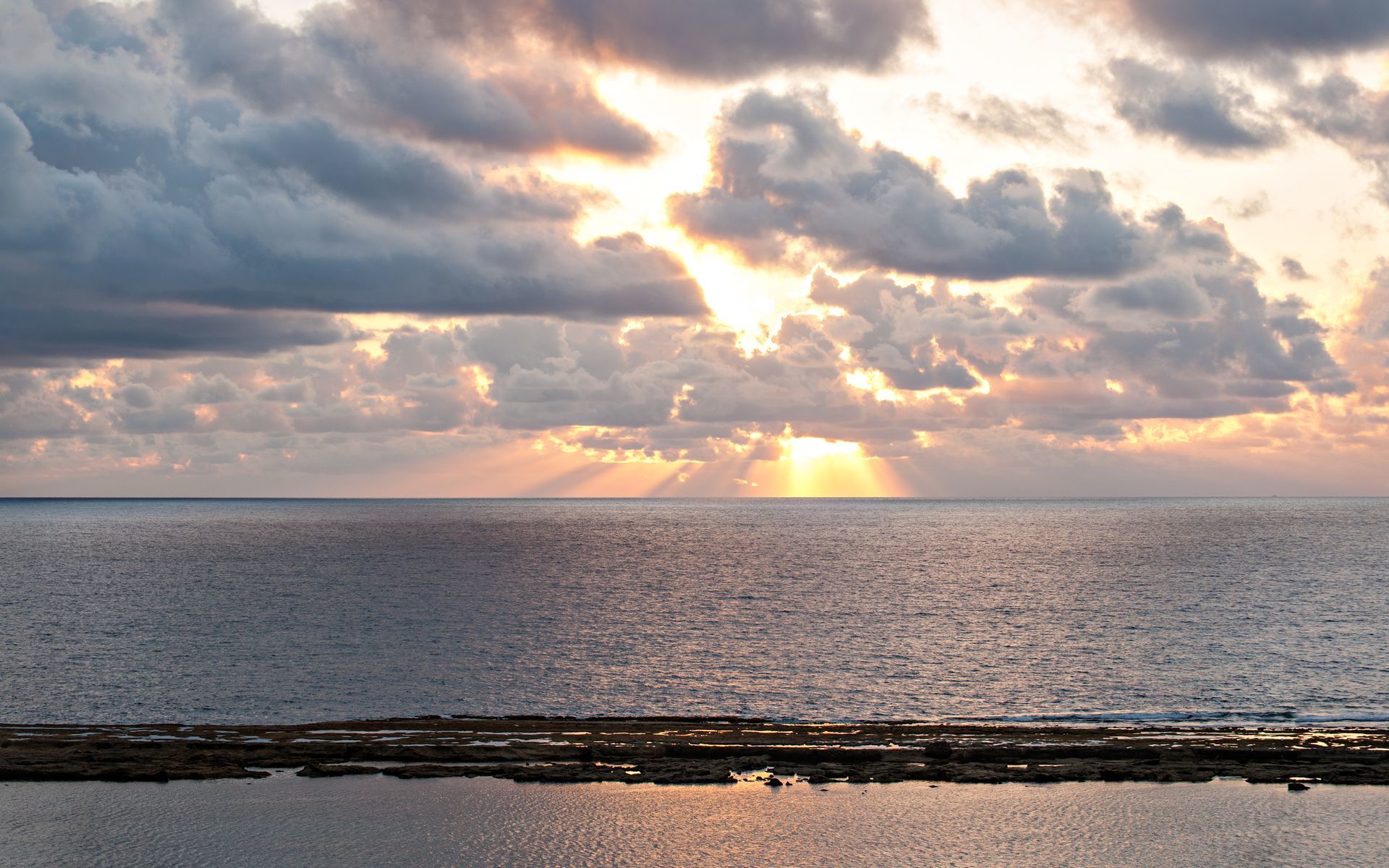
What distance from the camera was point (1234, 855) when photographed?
32.6 metres

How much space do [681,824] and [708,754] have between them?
8.40 meters

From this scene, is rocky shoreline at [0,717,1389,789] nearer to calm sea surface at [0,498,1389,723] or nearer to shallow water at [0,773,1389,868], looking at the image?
shallow water at [0,773,1389,868]

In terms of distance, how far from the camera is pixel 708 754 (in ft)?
145

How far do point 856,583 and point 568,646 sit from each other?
62055 millimetres

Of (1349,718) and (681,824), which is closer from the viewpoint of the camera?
(681,824)

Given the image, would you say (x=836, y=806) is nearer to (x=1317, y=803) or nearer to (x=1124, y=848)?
(x=1124, y=848)

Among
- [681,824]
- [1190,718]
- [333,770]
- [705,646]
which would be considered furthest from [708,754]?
[705,646]

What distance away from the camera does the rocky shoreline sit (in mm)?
41094

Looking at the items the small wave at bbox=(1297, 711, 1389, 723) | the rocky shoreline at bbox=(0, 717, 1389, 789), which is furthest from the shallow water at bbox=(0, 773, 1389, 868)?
the small wave at bbox=(1297, 711, 1389, 723)

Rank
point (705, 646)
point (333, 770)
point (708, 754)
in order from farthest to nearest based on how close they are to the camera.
A: point (705, 646)
point (708, 754)
point (333, 770)

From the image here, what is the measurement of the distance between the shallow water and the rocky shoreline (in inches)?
43.9

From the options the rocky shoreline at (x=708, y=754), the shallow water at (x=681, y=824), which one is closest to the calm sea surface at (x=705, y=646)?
the rocky shoreline at (x=708, y=754)

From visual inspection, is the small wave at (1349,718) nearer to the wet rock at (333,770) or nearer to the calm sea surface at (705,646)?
the calm sea surface at (705,646)

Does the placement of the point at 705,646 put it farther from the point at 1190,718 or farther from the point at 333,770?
the point at 333,770
